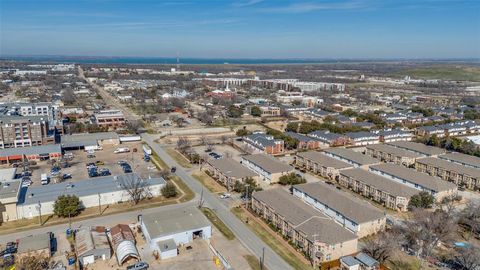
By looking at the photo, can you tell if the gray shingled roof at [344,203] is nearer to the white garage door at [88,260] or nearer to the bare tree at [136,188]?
the bare tree at [136,188]

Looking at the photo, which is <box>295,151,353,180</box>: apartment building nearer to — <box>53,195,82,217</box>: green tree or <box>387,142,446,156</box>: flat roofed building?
<box>387,142,446,156</box>: flat roofed building

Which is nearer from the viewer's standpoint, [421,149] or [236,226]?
[236,226]

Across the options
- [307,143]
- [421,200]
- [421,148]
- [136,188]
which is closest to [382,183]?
[421,200]

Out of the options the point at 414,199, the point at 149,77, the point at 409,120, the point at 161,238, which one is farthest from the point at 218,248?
the point at 149,77

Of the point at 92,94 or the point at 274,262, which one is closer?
the point at 274,262

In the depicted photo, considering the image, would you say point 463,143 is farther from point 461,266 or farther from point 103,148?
point 103,148

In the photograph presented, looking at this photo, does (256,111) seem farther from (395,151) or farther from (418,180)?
(418,180)
